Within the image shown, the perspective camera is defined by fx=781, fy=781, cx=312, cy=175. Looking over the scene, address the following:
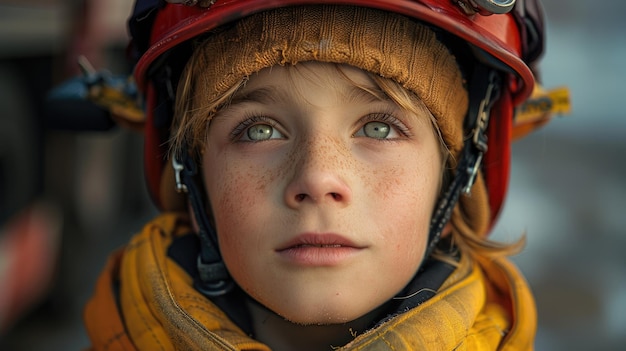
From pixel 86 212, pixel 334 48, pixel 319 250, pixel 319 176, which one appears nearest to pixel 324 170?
pixel 319 176

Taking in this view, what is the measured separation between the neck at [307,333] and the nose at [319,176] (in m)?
0.45

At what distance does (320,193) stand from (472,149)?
25.1 inches

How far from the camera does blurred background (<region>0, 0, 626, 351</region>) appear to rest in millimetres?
4276

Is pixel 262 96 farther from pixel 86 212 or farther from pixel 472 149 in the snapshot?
pixel 86 212

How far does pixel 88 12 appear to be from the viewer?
176 inches

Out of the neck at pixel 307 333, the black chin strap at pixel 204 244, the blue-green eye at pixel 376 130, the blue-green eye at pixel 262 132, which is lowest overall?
the neck at pixel 307 333

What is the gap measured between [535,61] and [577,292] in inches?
105

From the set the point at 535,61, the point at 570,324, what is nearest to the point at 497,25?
the point at 535,61

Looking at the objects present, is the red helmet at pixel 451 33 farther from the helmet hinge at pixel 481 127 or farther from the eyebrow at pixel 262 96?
the eyebrow at pixel 262 96

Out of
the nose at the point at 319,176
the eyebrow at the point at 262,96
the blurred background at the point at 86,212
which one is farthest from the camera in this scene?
the blurred background at the point at 86,212

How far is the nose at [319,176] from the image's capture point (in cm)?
181

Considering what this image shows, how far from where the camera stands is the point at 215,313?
2.12 m

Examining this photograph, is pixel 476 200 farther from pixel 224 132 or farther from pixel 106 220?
pixel 106 220

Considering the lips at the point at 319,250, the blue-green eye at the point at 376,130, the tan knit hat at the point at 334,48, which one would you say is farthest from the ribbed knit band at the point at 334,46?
the lips at the point at 319,250
